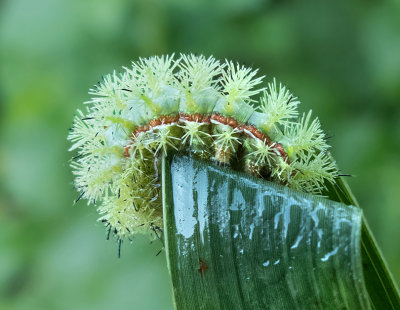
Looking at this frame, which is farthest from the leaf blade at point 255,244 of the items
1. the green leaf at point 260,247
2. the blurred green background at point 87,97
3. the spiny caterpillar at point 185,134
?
the blurred green background at point 87,97

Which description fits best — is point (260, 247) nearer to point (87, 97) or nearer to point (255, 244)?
point (255, 244)

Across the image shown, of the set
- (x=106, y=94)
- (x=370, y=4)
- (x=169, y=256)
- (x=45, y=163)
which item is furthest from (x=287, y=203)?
(x=370, y=4)

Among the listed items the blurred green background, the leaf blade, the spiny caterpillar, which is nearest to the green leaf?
the leaf blade

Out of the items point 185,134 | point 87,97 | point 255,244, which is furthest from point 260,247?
point 87,97

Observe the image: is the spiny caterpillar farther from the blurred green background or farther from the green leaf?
the blurred green background

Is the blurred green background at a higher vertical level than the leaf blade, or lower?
higher

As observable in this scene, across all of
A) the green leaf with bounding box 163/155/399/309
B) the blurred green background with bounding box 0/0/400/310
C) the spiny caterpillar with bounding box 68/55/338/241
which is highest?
the blurred green background with bounding box 0/0/400/310

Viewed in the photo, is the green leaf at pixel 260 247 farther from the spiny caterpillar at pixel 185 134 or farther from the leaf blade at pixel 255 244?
the spiny caterpillar at pixel 185 134
